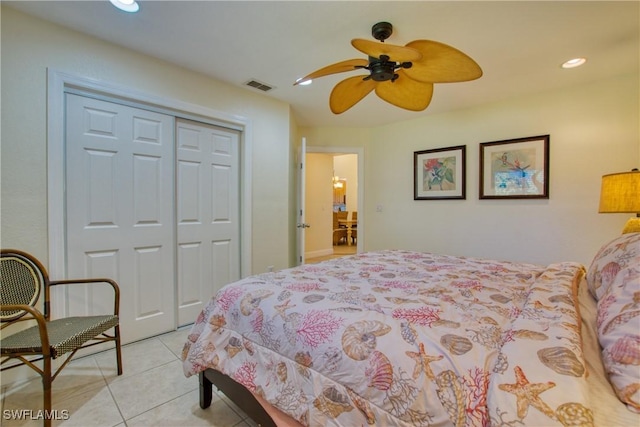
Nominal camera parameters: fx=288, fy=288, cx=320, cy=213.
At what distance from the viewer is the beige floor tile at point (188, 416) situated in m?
1.46

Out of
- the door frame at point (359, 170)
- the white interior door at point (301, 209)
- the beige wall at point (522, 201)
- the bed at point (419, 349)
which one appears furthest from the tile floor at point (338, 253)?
the bed at point (419, 349)

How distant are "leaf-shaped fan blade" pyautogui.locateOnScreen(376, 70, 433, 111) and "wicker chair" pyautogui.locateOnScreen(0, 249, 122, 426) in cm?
230

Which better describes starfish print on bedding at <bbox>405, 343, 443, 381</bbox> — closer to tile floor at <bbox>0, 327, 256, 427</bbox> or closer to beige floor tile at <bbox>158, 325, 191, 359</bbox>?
tile floor at <bbox>0, 327, 256, 427</bbox>

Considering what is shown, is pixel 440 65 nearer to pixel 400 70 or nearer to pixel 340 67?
pixel 400 70

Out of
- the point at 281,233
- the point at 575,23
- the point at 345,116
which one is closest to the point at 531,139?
the point at 575,23

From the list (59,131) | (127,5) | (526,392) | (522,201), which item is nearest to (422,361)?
(526,392)

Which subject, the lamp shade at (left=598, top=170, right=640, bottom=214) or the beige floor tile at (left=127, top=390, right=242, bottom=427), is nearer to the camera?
the beige floor tile at (left=127, top=390, right=242, bottom=427)

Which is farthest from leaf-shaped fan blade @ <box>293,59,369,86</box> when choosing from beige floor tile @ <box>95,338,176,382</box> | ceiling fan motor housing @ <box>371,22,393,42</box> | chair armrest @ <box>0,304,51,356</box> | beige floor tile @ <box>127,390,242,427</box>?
beige floor tile @ <box>95,338,176,382</box>

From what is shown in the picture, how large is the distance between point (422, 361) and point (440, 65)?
1482mm

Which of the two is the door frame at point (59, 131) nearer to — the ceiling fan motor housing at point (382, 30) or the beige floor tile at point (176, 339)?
the beige floor tile at point (176, 339)

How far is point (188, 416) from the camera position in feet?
4.96

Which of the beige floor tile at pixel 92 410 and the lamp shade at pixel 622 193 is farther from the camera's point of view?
the lamp shade at pixel 622 193

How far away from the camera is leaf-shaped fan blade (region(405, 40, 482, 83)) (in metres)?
1.43

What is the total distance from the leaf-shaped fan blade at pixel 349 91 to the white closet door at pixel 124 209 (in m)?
1.48
